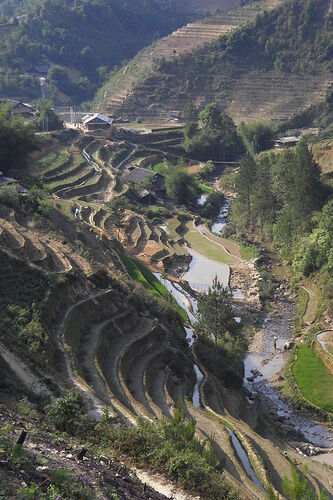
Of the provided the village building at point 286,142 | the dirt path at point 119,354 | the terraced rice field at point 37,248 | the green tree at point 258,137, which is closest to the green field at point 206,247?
the terraced rice field at point 37,248

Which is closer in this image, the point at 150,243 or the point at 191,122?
the point at 150,243

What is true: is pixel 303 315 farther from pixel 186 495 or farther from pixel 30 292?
pixel 186 495

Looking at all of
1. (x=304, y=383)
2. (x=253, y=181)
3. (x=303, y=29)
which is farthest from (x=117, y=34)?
(x=304, y=383)

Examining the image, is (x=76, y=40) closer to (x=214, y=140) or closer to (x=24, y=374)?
(x=214, y=140)

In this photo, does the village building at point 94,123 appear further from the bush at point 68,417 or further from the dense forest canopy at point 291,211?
the bush at point 68,417

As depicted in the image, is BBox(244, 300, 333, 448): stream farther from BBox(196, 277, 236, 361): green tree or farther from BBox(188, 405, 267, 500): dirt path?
BBox(188, 405, 267, 500): dirt path

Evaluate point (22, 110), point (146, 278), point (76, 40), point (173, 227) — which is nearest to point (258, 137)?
point (173, 227)
